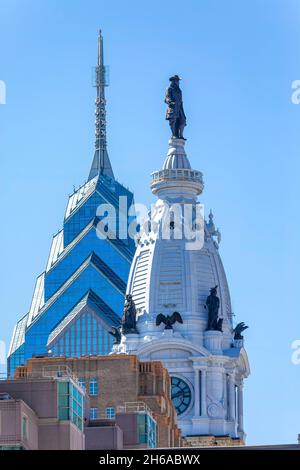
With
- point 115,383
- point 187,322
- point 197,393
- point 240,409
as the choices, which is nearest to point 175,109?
point 187,322

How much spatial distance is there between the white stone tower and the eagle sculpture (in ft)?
0.79

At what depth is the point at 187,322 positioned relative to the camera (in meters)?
180

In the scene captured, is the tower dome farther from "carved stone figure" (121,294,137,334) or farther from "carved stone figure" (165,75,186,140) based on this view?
"carved stone figure" (165,75,186,140)

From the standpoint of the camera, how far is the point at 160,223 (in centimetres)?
17875

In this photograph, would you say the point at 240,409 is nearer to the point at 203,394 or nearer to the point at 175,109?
the point at 203,394

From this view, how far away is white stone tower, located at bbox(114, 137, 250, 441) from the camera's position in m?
177

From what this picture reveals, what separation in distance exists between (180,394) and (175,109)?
31854 millimetres

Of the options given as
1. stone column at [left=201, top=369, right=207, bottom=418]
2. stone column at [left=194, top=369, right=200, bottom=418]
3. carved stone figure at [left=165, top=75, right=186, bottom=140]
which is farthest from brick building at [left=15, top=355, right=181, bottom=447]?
carved stone figure at [left=165, top=75, right=186, bottom=140]

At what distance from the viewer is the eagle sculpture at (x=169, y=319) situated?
582 feet

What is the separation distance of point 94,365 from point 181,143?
291 ft

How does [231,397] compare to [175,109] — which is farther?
[175,109]
